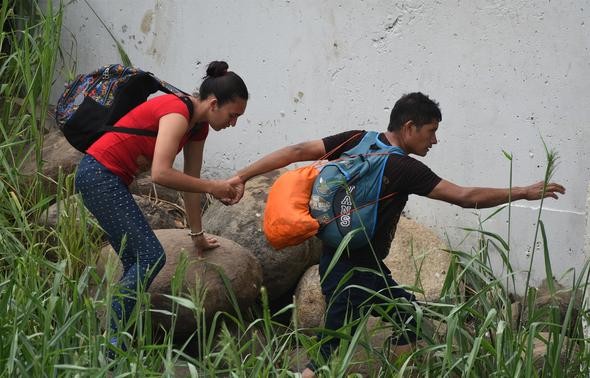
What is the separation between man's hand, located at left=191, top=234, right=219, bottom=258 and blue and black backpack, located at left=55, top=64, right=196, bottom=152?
0.62 meters

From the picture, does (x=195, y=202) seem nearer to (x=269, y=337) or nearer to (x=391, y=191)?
(x=391, y=191)

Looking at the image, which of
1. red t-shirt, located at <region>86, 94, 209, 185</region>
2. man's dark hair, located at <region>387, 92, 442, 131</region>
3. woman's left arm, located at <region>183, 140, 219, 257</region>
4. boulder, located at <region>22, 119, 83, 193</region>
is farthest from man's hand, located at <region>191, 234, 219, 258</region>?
boulder, located at <region>22, 119, 83, 193</region>

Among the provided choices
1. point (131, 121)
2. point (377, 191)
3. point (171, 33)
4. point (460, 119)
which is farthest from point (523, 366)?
point (171, 33)

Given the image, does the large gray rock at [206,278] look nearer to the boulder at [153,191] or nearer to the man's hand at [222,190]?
the man's hand at [222,190]

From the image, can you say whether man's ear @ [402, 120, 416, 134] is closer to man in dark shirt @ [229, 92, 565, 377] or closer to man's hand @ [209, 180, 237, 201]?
man in dark shirt @ [229, 92, 565, 377]

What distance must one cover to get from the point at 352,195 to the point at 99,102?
1132 millimetres

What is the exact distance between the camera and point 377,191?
14.2 feet

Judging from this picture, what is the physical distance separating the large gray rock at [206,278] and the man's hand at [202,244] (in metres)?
0.02

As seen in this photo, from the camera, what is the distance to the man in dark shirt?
4.30 metres

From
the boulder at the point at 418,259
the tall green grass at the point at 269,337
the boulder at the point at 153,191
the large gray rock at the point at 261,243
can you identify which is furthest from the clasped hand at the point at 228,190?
the boulder at the point at 153,191

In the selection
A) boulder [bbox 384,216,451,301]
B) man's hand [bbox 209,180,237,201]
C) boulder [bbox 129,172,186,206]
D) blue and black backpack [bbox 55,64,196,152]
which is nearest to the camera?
man's hand [bbox 209,180,237,201]

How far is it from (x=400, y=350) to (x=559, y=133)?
4.81 ft

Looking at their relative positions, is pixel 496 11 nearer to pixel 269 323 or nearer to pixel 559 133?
pixel 559 133

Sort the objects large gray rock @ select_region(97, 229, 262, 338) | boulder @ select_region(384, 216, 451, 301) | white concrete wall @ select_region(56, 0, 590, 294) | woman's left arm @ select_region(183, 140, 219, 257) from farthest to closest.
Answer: boulder @ select_region(384, 216, 451, 301)
white concrete wall @ select_region(56, 0, 590, 294)
large gray rock @ select_region(97, 229, 262, 338)
woman's left arm @ select_region(183, 140, 219, 257)
